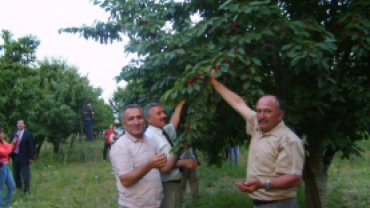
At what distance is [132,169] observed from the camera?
383cm

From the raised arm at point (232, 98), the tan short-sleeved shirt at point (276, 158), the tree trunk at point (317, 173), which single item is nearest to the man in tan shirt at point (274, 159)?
the tan short-sleeved shirt at point (276, 158)

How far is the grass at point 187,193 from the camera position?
30.0ft

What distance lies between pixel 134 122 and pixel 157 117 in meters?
0.74

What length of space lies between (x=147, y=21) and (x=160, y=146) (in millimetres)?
2070

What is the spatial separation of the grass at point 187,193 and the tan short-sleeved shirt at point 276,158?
14.7 feet

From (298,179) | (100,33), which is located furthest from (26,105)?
(298,179)

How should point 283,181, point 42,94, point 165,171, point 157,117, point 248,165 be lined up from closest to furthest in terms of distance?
1. point 283,181
2. point 248,165
3. point 165,171
4. point 157,117
5. point 42,94

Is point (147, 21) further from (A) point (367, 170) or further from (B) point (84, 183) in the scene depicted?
(A) point (367, 170)

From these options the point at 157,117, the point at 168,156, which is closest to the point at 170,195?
the point at 168,156

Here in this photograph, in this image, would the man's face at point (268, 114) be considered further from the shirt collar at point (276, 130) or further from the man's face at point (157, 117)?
the man's face at point (157, 117)

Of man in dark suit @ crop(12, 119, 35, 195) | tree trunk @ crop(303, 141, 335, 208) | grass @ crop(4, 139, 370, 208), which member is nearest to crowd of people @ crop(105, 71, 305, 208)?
tree trunk @ crop(303, 141, 335, 208)

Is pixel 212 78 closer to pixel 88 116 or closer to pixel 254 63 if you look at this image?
pixel 254 63

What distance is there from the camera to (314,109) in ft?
17.8

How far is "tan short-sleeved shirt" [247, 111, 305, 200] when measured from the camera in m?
3.34
